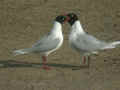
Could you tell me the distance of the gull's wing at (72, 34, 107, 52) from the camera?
8.23 m

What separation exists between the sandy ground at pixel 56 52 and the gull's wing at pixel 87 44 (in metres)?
0.50

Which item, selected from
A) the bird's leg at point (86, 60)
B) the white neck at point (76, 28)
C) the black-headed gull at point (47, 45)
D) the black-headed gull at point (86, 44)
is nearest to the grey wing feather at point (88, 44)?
the black-headed gull at point (86, 44)

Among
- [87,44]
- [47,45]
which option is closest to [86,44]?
[87,44]

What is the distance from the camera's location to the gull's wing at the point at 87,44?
823 centimetres

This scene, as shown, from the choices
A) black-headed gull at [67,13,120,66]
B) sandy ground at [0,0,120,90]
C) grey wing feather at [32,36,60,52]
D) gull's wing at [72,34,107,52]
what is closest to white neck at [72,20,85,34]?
black-headed gull at [67,13,120,66]

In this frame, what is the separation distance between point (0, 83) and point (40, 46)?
1.19m

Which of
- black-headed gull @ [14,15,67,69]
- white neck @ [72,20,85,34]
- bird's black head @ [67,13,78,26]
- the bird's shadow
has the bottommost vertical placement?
the bird's shadow

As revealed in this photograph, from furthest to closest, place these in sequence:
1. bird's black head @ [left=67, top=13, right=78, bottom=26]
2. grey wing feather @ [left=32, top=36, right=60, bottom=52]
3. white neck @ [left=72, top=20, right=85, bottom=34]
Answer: bird's black head @ [left=67, top=13, right=78, bottom=26] < white neck @ [left=72, top=20, right=85, bottom=34] < grey wing feather @ [left=32, top=36, right=60, bottom=52]

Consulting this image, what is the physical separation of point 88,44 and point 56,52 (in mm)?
1544

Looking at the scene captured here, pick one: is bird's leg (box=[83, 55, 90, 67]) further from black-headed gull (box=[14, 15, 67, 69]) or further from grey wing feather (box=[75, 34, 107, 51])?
black-headed gull (box=[14, 15, 67, 69])

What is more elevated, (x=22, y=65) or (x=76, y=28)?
(x=76, y=28)

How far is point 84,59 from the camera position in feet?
28.7

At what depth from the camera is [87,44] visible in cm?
827

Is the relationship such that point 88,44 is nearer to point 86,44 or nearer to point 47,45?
point 86,44
